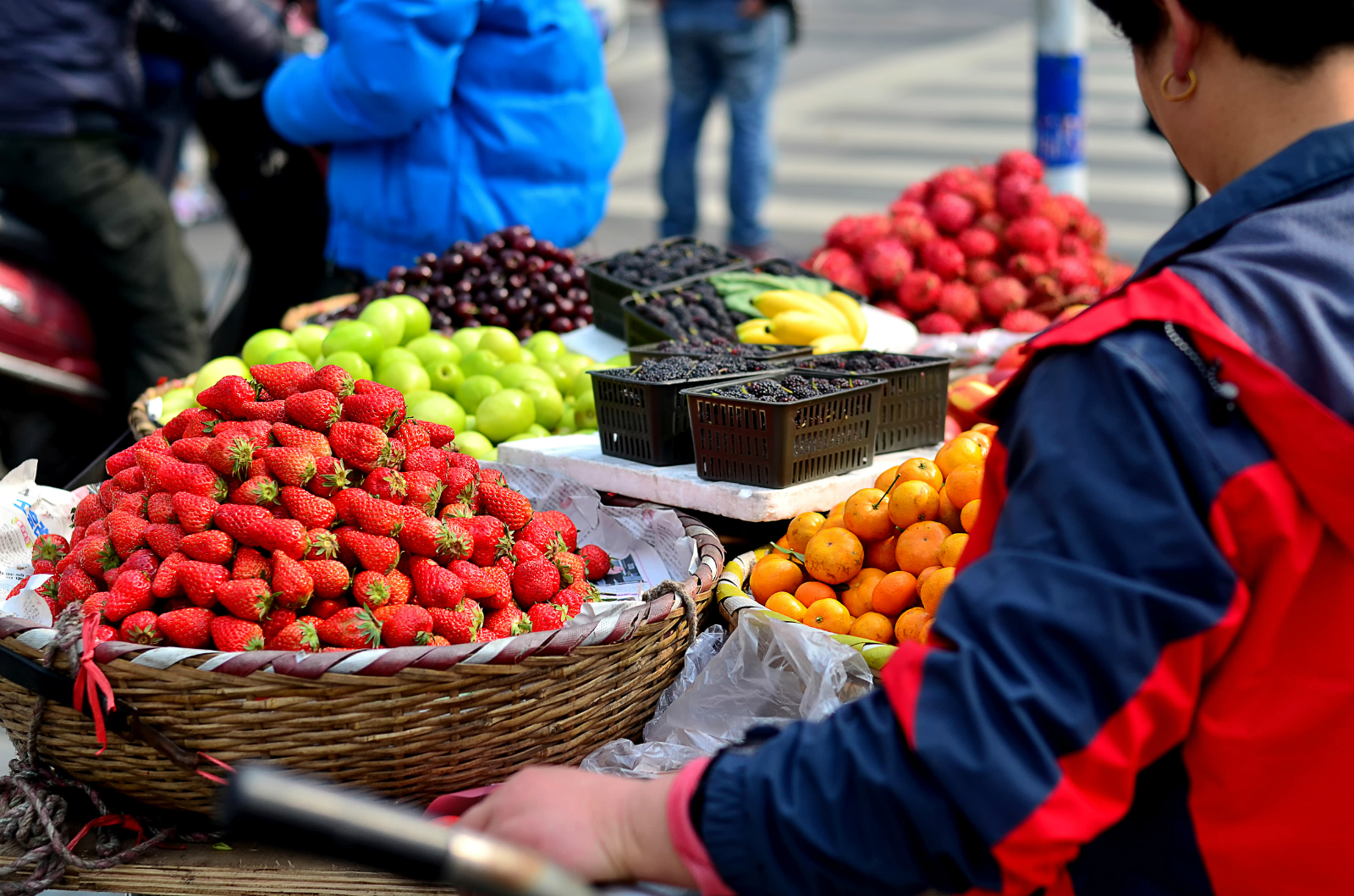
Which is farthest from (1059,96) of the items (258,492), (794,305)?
(258,492)

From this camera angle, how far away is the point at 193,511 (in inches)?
71.9

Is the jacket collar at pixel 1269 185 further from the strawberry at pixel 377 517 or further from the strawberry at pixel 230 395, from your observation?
the strawberry at pixel 230 395

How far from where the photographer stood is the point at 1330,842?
1.08 meters

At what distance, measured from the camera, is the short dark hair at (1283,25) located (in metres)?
1.03

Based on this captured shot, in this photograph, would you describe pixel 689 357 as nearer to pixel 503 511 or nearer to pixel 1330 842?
pixel 503 511

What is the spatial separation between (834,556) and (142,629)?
3.78 ft

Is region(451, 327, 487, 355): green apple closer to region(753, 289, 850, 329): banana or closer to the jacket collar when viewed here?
region(753, 289, 850, 329): banana

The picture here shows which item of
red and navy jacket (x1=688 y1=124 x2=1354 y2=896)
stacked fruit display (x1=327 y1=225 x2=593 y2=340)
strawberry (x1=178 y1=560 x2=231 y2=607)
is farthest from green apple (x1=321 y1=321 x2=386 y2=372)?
red and navy jacket (x1=688 y1=124 x2=1354 y2=896)

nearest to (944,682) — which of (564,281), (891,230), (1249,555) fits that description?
(1249,555)

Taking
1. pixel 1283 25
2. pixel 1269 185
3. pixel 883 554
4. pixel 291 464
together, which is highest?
pixel 1283 25

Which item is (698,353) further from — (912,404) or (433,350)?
(433,350)

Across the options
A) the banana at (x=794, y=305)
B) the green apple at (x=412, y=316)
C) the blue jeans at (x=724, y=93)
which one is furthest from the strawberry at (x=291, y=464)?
the blue jeans at (x=724, y=93)

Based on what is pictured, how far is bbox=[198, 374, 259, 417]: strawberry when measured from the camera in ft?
6.71

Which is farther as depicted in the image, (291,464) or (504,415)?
(504,415)
